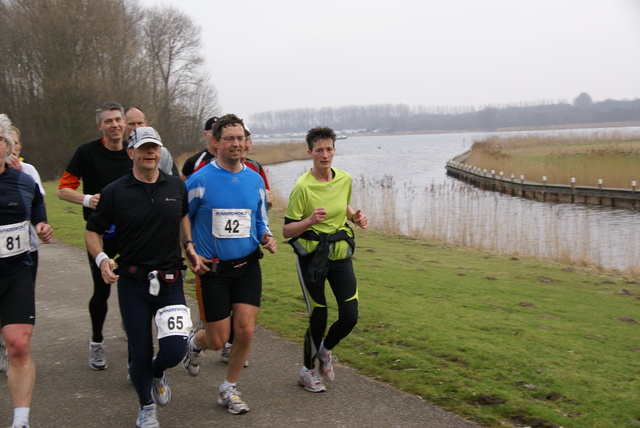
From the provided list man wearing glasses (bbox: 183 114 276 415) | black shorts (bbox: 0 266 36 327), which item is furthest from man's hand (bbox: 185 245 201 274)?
black shorts (bbox: 0 266 36 327)

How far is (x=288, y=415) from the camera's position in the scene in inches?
177

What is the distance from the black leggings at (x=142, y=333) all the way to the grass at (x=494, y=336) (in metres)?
1.89

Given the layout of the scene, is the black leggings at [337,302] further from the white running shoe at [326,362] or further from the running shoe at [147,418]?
the running shoe at [147,418]

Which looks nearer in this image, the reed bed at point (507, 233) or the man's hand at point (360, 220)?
the man's hand at point (360, 220)

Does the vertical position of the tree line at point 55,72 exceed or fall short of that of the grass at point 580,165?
it exceeds it

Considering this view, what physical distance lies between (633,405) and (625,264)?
1231cm

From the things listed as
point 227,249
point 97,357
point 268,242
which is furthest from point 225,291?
point 97,357

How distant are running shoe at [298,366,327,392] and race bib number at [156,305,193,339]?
4.08 ft

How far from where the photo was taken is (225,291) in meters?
4.59

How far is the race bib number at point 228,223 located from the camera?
4.59 m

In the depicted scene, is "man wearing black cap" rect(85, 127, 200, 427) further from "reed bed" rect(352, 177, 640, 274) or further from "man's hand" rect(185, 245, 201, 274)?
"reed bed" rect(352, 177, 640, 274)

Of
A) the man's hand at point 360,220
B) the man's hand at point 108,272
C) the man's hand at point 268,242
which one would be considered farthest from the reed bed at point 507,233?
the man's hand at point 108,272

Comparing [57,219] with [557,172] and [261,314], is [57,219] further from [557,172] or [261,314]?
[557,172]

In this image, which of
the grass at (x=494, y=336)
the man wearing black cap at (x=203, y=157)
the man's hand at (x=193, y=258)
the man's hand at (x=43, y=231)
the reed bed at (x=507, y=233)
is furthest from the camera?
the reed bed at (x=507, y=233)
